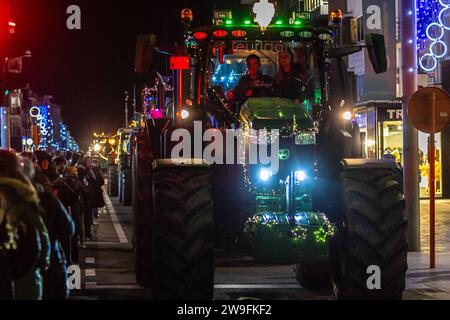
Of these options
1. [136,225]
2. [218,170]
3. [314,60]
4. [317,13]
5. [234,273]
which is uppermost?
[317,13]

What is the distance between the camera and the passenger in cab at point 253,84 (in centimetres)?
1080

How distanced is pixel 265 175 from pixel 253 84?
133cm

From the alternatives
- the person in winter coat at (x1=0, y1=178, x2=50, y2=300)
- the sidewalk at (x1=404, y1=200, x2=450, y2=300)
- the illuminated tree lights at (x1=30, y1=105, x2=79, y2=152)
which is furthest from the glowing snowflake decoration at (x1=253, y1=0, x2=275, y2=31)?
the illuminated tree lights at (x1=30, y1=105, x2=79, y2=152)

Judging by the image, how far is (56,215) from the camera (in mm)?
7941

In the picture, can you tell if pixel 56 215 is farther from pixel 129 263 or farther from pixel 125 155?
pixel 125 155

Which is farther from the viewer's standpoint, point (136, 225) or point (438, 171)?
point (438, 171)

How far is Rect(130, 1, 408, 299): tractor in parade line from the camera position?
8.73 m

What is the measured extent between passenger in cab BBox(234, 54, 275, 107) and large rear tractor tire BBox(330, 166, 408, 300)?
2149 mm

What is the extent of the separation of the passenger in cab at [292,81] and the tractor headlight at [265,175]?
1202 millimetres

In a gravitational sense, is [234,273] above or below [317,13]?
below

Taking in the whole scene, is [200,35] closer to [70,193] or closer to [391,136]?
[70,193]

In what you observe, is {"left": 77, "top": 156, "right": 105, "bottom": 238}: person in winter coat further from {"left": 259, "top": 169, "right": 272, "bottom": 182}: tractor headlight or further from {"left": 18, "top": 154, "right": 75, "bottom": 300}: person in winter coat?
{"left": 18, "top": 154, "right": 75, "bottom": 300}: person in winter coat

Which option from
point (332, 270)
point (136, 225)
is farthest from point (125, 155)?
point (332, 270)

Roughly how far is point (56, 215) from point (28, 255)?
6.95 feet
